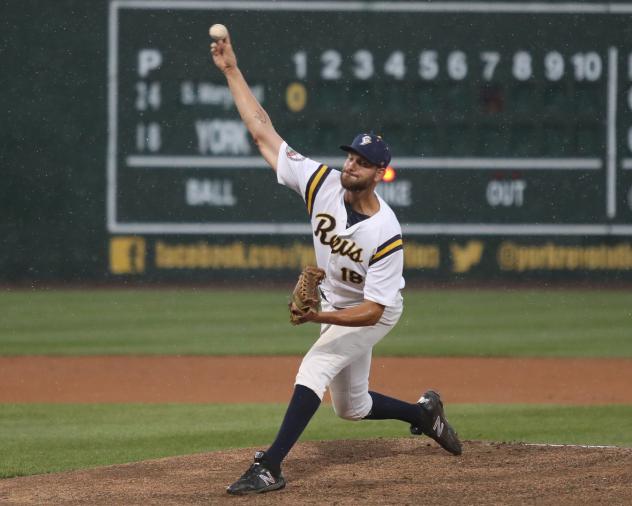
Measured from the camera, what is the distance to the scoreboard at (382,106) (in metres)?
14.9

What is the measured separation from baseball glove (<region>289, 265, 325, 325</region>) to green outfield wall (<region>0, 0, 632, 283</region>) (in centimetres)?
978

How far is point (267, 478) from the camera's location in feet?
16.9

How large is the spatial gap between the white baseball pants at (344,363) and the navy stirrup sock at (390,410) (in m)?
0.09

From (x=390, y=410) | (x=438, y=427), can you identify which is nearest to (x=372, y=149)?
(x=390, y=410)

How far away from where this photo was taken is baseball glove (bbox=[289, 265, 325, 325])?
5.09m

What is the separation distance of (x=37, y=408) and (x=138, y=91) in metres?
7.53

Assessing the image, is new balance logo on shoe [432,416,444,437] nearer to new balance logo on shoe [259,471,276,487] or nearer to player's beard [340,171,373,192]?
new balance logo on shoe [259,471,276,487]

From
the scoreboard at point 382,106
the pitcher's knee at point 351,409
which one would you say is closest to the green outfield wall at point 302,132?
the scoreboard at point 382,106

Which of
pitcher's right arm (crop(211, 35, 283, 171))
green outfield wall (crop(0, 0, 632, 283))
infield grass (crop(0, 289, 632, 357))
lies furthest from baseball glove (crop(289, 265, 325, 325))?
green outfield wall (crop(0, 0, 632, 283))

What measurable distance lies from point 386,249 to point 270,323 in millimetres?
7755

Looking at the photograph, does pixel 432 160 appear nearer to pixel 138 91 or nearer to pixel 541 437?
pixel 138 91

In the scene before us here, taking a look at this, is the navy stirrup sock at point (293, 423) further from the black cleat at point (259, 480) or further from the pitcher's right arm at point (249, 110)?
the pitcher's right arm at point (249, 110)

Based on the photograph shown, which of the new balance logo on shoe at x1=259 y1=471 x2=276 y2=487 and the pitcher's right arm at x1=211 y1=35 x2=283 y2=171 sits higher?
the pitcher's right arm at x1=211 y1=35 x2=283 y2=171

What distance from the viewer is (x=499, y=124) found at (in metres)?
15.1
